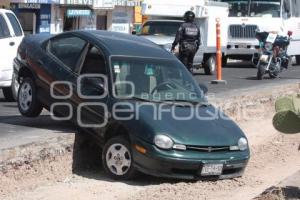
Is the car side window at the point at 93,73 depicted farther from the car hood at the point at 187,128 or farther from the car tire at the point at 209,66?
the car tire at the point at 209,66

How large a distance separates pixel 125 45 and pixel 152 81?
70 cm

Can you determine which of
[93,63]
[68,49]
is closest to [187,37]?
[68,49]

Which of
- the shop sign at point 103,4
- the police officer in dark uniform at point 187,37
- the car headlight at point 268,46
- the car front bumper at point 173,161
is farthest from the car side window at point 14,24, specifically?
the shop sign at point 103,4

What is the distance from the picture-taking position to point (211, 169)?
7973 millimetres

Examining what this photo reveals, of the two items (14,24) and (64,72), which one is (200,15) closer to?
(14,24)

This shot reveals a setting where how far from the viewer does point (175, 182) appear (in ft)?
26.6

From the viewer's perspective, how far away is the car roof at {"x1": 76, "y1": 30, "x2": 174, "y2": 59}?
9000 mm

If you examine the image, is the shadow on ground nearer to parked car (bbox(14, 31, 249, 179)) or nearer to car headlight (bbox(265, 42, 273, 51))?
parked car (bbox(14, 31, 249, 179))

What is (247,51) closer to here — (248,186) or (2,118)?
(2,118)

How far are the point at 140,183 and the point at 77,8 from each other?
2294 centimetres

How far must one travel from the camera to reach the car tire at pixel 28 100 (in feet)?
32.3

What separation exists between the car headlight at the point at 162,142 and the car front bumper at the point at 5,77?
619 centimetres

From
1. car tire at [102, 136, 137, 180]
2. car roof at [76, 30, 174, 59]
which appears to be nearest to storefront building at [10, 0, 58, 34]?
car roof at [76, 30, 174, 59]

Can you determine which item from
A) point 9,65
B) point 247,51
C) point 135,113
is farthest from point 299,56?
point 135,113
